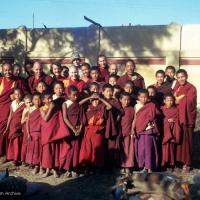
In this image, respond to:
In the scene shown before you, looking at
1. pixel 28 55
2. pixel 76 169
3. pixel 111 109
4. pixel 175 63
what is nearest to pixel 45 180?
pixel 76 169

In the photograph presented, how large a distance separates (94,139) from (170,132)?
133cm

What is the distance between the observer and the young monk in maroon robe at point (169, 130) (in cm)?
742

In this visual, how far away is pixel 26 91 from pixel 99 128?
74.9 inches

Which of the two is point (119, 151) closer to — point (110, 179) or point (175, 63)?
point (110, 179)

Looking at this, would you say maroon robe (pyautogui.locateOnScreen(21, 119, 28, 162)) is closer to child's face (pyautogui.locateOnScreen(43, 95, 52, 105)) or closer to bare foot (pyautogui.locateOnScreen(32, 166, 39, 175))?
bare foot (pyautogui.locateOnScreen(32, 166, 39, 175))

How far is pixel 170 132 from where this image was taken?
7.42 meters

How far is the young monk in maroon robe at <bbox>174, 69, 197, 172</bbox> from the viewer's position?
749 cm

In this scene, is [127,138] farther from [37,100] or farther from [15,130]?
[15,130]

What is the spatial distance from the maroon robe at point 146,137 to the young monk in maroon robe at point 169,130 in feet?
0.59

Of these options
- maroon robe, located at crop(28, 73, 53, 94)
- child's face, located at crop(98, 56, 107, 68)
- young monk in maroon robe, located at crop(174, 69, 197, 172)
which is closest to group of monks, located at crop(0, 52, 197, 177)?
young monk in maroon robe, located at crop(174, 69, 197, 172)

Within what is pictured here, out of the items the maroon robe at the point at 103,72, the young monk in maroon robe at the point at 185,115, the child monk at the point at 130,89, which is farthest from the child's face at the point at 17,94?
the young monk in maroon robe at the point at 185,115

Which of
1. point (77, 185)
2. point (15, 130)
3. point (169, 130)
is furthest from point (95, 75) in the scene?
point (77, 185)

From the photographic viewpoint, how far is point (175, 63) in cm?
1475

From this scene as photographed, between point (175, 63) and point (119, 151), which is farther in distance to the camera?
point (175, 63)
